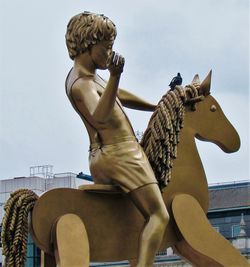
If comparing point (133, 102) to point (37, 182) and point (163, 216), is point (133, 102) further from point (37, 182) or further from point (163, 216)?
point (37, 182)

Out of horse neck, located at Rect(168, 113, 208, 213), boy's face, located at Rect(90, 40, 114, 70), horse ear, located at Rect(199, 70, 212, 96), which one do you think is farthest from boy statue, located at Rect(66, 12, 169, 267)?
horse ear, located at Rect(199, 70, 212, 96)

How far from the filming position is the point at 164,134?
31.7 feet

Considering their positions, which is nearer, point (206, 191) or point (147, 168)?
point (147, 168)

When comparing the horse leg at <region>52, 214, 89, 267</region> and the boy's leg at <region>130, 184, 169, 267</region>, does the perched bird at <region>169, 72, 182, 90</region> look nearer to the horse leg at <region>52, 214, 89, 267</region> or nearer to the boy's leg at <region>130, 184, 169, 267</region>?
the boy's leg at <region>130, 184, 169, 267</region>

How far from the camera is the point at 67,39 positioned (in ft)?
31.5

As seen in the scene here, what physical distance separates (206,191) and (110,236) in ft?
3.78

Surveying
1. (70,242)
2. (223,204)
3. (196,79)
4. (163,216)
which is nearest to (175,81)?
(196,79)

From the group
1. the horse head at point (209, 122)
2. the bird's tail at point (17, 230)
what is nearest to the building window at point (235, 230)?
the horse head at point (209, 122)

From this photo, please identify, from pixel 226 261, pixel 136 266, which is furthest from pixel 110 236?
pixel 226 261

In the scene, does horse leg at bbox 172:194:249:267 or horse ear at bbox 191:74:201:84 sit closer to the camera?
horse leg at bbox 172:194:249:267

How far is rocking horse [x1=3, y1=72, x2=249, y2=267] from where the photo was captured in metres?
9.18

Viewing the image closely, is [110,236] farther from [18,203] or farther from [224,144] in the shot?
[224,144]

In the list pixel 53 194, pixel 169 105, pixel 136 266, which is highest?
pixel 169 105

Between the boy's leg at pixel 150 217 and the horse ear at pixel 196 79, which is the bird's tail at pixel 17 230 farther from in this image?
the horse ear at pixel 196 79
